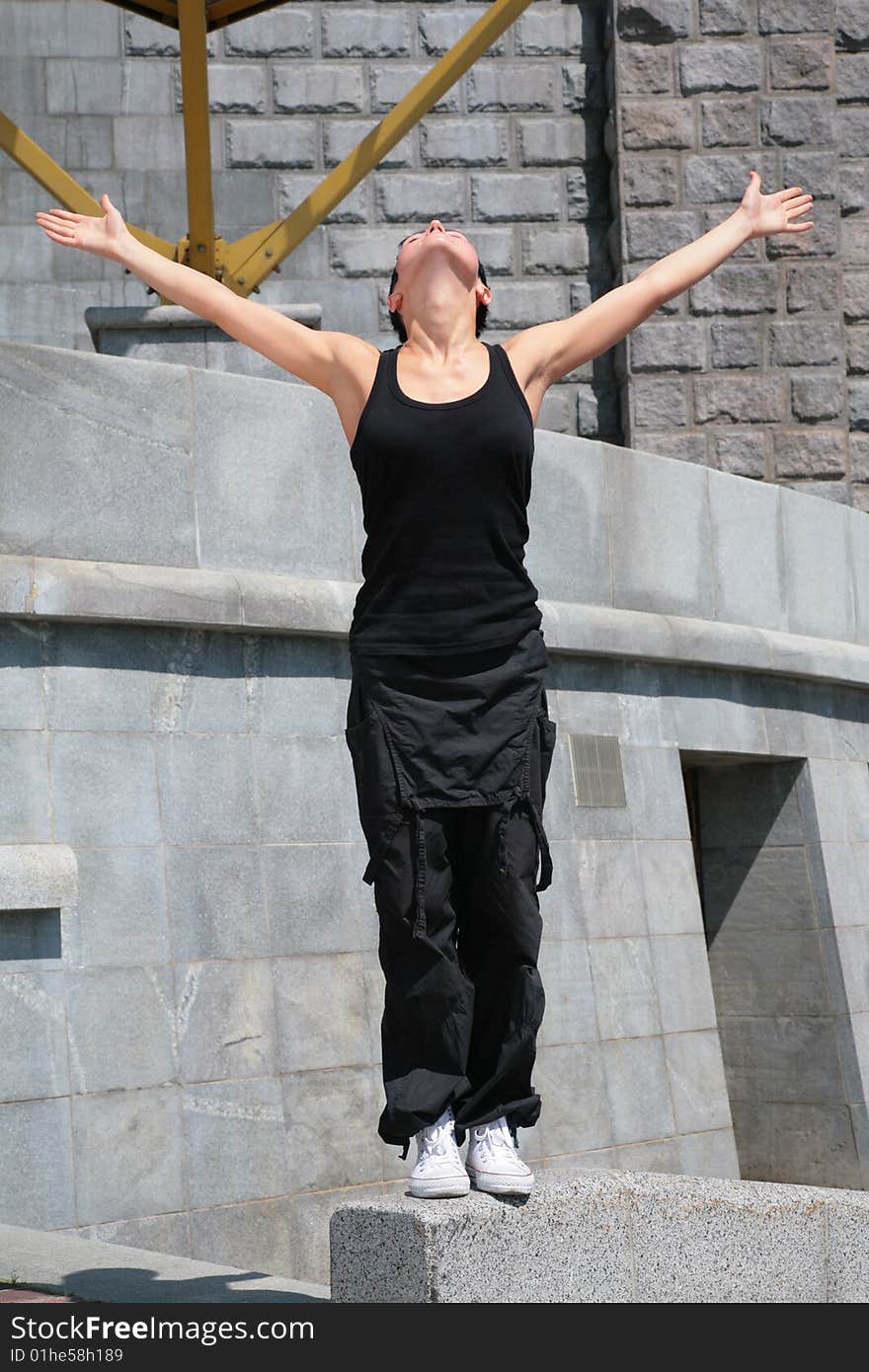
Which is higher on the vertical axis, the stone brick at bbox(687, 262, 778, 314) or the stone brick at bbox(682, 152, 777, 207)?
the stone brick at bbox(682, 152, 777, 207)

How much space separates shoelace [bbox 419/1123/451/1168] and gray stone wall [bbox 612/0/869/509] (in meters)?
8.22

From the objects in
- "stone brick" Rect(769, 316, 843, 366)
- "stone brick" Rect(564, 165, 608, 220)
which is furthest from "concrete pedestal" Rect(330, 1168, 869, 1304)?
"stone brick" Rect(564, 165, 608, 220)

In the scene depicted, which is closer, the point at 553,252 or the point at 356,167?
the point at 356,167

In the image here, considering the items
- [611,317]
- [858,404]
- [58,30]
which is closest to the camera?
[611,317]

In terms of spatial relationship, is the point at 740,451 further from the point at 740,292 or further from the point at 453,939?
the point at 453,939

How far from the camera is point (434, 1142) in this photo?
11.0ft

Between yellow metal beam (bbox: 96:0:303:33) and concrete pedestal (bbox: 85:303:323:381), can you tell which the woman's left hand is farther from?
yellow metal beam (bbox: 96:0:303:33)

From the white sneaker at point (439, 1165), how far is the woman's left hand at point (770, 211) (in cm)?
204

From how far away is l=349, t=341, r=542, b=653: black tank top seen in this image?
3.44 m

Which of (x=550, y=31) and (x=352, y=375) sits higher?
(x=550, y=31)

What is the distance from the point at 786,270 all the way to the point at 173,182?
12.9 ft

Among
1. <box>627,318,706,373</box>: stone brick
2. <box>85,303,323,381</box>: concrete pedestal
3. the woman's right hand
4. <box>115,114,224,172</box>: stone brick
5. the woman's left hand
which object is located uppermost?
<box>115,114,224,172</box>: stone brick

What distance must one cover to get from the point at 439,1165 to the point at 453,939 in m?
0.43

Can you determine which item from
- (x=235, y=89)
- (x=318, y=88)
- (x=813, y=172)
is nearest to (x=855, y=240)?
(x=813, y=172)
